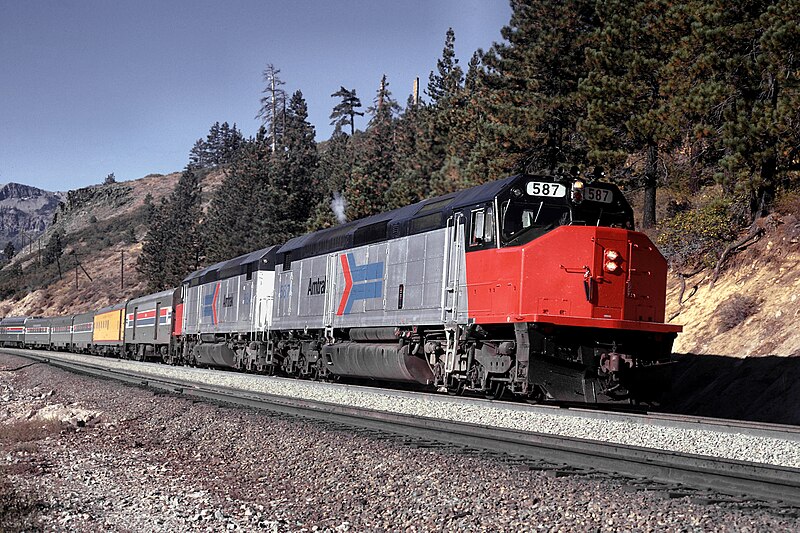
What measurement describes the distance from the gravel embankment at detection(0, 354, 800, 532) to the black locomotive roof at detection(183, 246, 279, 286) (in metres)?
13.4

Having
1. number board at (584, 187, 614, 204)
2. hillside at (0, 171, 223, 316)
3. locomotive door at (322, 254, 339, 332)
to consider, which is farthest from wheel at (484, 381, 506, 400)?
hillside at (0, 171, 223, 316)

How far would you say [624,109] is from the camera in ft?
78.1

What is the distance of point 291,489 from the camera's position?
8328 millimetres

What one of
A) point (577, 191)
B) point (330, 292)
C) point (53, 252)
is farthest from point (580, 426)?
point (53, 252)

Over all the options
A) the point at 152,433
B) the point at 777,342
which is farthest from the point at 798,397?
the point at 152,433

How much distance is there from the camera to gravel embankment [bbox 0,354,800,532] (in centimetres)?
645

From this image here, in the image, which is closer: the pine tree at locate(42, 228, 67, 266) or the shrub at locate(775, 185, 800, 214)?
the shrub at locate(775, 185, 800, 214)

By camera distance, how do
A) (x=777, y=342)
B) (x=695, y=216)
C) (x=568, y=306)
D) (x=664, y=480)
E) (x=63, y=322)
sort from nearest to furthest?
(x=664, y=480), (x=568, y=306), (x=777, y=342), (x=695, y=216), (x=63, y=322)

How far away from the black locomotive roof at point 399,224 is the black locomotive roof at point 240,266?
2146mm

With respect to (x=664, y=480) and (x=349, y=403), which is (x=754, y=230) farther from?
(x=664, y=480)

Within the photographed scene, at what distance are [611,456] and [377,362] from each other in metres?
9.56

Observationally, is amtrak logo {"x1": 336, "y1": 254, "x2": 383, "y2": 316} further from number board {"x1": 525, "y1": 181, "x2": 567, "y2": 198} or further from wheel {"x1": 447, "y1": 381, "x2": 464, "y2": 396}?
number board {"x1": 525, "y1": 181, "x2": 567, "y2": 198}

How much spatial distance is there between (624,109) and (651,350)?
1210cm

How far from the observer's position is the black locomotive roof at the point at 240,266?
26656 millimetres
